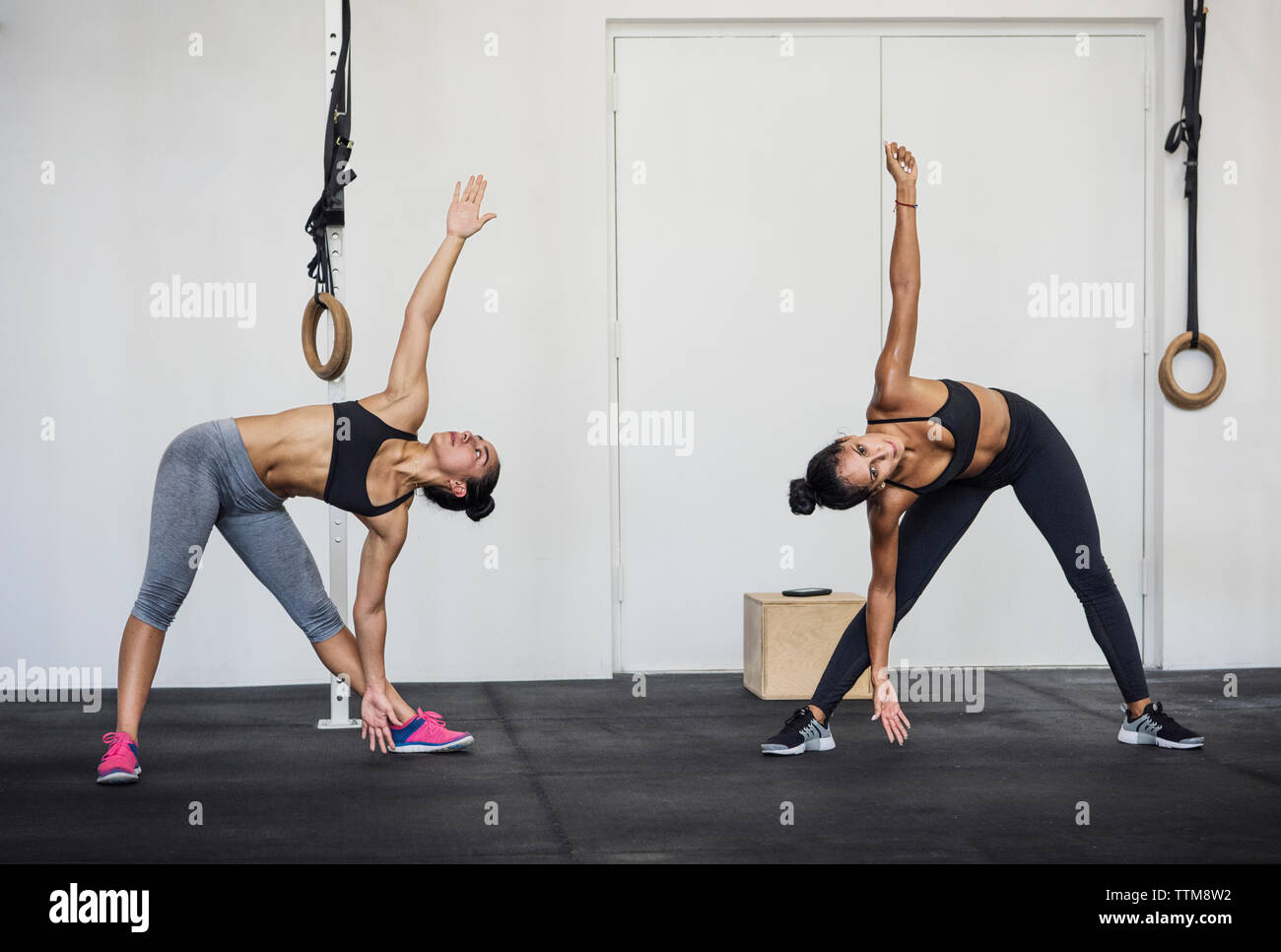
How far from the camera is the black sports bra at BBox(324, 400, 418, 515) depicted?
342cm

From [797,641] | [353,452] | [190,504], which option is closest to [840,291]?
[797,641]

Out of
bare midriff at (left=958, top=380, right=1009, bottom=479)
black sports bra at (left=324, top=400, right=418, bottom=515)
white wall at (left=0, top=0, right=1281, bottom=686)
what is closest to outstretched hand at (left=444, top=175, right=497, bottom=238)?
black sports bra at (left=324, top=400, right=418, bottom=515)

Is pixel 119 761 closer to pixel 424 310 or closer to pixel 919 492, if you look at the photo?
pixel 424 310

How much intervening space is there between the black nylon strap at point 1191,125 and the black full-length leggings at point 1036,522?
1.88 m

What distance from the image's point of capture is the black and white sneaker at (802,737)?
3.76m

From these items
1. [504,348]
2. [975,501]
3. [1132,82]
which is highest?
[1132,82]

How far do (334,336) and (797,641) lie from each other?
1990 mm

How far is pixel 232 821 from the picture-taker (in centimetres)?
302

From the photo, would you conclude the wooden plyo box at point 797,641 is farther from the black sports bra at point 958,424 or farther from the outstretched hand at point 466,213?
the outstretched hand at point 466,213

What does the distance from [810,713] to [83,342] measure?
3.17 m

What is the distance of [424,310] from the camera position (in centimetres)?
346
